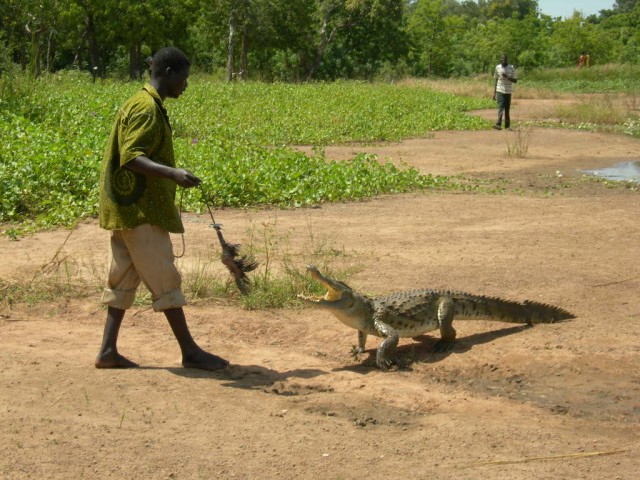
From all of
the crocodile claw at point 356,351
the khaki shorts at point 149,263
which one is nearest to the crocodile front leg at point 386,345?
the crocodile claw at point 356,351

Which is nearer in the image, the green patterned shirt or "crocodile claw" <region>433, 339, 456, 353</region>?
the green patterned shirt

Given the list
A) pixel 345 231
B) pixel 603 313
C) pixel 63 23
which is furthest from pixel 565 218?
pixel 63 23

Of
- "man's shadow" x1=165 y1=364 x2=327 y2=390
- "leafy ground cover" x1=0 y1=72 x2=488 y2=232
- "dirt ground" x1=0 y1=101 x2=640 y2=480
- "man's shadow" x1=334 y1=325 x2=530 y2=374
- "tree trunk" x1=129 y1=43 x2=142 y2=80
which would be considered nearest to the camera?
"dirt ground" x1=0 y1=101 x2=640 y2=480

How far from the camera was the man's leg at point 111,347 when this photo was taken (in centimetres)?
541

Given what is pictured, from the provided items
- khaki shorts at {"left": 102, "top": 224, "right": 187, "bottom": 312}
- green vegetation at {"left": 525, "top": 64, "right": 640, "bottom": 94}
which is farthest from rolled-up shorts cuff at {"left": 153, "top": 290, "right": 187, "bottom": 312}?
green vegetation at {"left": 525, "top": 64, "right": 640, "bottom": 94}

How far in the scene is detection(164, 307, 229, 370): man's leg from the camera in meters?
5.43

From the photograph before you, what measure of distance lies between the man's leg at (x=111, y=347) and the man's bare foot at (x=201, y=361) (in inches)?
14.7

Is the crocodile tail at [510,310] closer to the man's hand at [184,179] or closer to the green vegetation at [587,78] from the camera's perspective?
the man's hand at [184,179]

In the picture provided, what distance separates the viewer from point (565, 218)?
1052 cm

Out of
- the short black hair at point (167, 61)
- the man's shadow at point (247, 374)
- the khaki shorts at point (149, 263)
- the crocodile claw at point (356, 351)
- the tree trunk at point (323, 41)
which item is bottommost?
the crocodile claw at point (356, 351)

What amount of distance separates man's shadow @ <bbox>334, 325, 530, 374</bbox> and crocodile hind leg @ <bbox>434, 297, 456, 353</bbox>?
0.03 metres

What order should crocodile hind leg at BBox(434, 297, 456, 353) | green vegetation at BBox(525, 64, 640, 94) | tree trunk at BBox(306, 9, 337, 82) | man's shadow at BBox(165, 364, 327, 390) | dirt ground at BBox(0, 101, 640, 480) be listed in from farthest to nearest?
tree trunk at BBox(306, 9, 337, 82)
green vegetation at BBox(525, 64, 640, 94)
crocodile hind leg at BBox(434, 297, 456, 353)
man's shadow at BBox(165, 364, 327, 390)
dirt ground at BBox(0, 101, 640, 480)

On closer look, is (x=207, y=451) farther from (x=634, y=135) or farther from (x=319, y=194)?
(x=634, y=135)

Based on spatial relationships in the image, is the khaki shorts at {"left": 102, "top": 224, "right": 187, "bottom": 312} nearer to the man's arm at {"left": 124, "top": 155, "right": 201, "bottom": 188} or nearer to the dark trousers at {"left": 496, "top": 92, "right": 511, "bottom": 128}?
the man's arm at {"left": 124, "top": 155, "right": 201, "bottom": 188}
